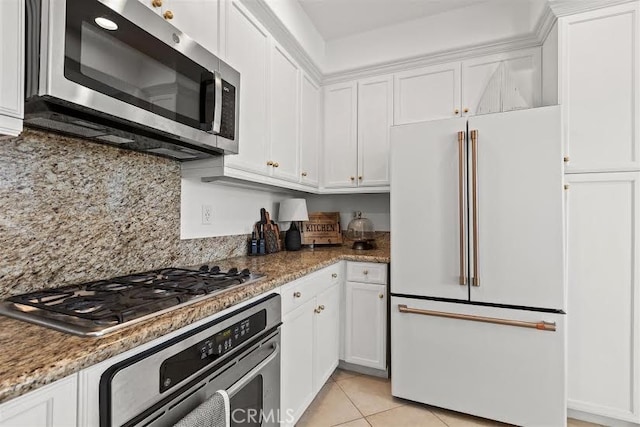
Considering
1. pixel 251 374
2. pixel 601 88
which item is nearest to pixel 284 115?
pixel 251 374

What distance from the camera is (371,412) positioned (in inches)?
75.5

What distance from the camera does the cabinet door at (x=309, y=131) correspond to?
249cm

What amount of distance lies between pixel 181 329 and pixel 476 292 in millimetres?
1565

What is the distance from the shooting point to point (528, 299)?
170 cm

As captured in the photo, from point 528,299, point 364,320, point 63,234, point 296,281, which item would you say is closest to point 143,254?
point 63,234

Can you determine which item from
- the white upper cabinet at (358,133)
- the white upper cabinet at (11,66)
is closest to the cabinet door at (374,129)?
the white upper cabinet at (358,133)

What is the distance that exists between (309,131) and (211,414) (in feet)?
6.97

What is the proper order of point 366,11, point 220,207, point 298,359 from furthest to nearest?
1. point 366,11
2. point 220,207
3. point 298,359

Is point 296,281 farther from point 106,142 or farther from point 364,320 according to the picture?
point 106,142

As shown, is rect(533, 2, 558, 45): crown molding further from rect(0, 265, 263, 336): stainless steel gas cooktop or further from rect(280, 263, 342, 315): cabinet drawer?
rect(0, 265, 263, 336): stainless steel gas cooktop

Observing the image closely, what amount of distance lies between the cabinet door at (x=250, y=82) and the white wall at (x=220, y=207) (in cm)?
33

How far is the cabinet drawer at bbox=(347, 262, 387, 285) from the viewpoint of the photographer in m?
2.21

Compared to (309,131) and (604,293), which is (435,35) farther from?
(604,293)

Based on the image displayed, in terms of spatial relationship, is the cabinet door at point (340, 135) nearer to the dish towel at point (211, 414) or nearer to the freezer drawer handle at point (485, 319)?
the freezer drawer handle at point (485, 319)
